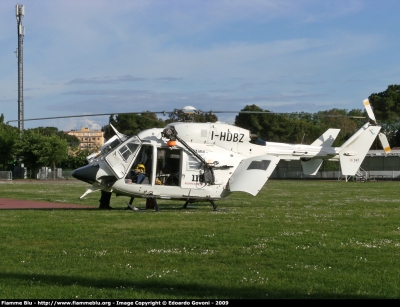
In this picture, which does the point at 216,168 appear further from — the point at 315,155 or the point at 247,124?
the point at 247,124

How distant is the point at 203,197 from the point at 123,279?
13377 mm

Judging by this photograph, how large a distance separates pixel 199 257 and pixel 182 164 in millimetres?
10960

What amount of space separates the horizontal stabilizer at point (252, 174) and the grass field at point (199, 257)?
3378mm

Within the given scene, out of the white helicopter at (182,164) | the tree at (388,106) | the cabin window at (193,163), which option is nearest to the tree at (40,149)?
the tree at (388,106)

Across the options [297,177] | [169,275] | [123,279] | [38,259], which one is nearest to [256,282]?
[169,275]

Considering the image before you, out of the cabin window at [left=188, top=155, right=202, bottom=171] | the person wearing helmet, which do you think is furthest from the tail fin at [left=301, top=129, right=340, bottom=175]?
the person wearing helmet

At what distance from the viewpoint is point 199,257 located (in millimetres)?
12391

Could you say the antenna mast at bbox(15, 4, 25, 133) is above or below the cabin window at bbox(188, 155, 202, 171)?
above

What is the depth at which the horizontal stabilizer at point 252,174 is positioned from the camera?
23375 mm

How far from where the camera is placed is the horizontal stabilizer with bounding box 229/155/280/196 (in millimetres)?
23375

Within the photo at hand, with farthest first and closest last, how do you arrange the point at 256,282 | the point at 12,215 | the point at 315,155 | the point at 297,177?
the point at 297,177
the point at 315,155
the point at 12,215
the point at 256,282

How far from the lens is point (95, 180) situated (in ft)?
72.9

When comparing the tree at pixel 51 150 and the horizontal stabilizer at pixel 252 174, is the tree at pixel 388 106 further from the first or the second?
the horizontal stabilizer at pixel 252 174

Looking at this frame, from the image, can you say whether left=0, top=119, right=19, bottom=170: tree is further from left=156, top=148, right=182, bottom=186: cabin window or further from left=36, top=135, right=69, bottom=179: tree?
left=156, top=148, right=182, bottom=186: cabin window
